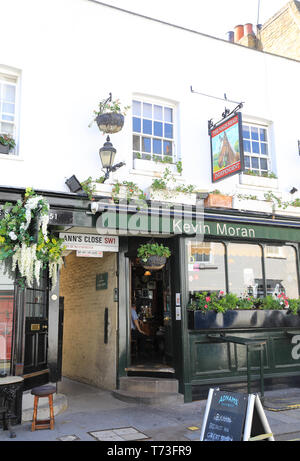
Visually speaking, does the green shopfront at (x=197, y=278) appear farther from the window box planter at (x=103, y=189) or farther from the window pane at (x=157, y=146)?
the window pane at (x=157, y=146)

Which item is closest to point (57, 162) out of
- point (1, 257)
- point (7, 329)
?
point (1, 257)

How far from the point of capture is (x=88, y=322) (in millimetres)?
10508

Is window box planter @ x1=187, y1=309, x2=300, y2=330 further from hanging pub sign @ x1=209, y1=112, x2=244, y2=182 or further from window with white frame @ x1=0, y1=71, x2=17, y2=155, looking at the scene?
→ window with white frame @ x1=0, y1=71, x2=17, y2=155

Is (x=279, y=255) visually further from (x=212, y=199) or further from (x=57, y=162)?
(x=57, y=162)

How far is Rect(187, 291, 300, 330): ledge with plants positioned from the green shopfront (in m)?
0.05

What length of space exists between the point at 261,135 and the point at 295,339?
16.4 feet

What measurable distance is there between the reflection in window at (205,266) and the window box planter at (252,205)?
38.0 inches

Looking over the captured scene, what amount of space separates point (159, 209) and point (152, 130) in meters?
2.02

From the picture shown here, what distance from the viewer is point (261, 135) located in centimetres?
1080

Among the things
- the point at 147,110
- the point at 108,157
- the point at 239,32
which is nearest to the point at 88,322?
the point at 108,157

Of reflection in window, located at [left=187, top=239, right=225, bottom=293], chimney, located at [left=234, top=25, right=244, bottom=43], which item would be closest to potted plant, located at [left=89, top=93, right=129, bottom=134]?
reflection in window, located at [left=187, top=239, right=225, bottom=293]

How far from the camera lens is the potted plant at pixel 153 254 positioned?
8695 mm

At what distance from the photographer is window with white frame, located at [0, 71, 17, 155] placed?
8.14 metres

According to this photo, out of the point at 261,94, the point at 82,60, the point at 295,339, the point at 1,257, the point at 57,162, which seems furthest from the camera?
the point at 261,94
